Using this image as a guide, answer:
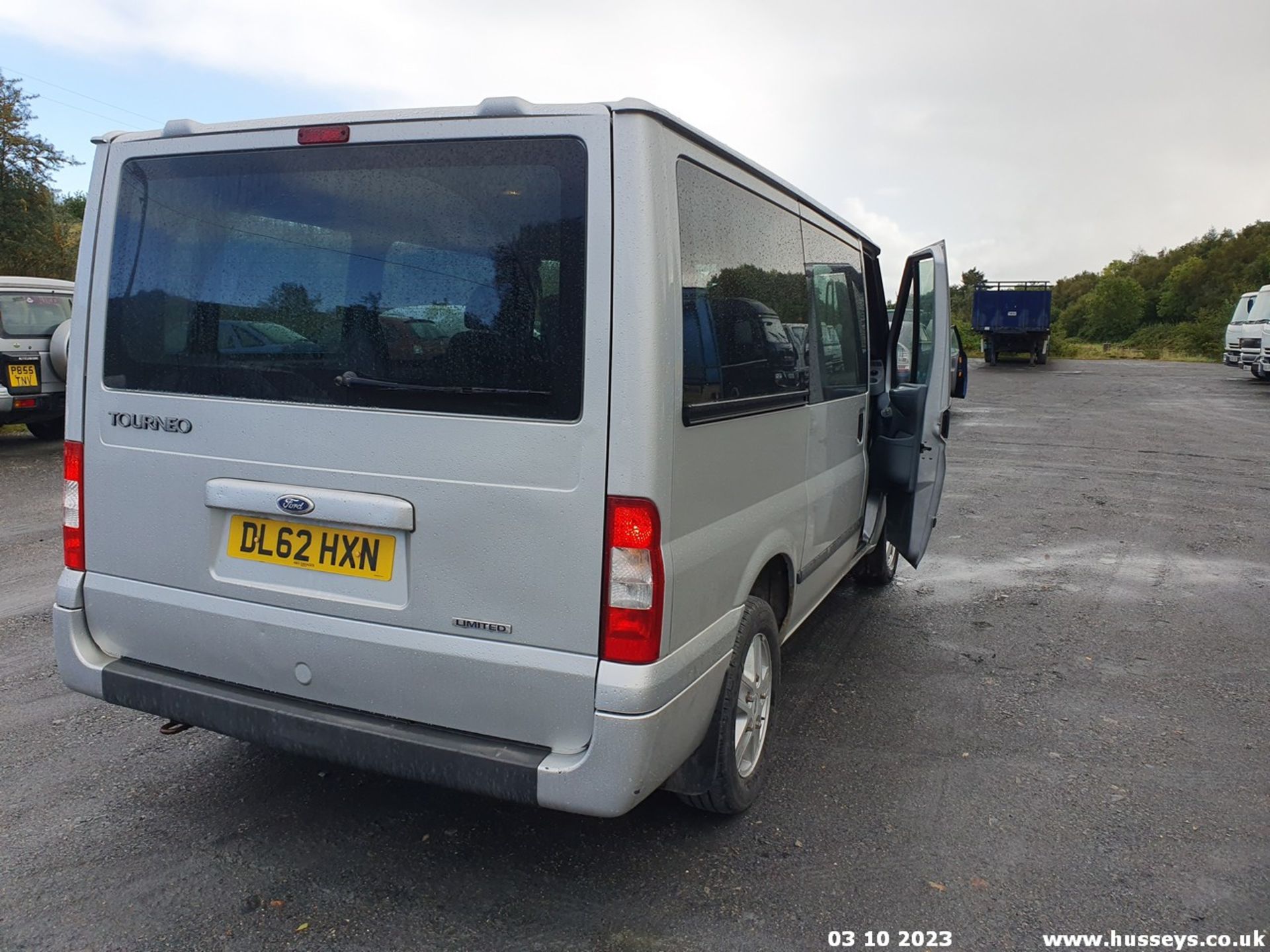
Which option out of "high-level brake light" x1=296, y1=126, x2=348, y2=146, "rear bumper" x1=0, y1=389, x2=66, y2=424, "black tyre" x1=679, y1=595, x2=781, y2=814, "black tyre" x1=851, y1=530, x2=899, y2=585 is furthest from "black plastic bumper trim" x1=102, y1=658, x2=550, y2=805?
"rear bumper" x1=0, y1=389, x2=66, y2=424

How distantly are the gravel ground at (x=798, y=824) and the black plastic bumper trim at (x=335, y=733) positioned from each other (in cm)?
41

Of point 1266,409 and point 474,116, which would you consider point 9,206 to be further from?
point 1266,409

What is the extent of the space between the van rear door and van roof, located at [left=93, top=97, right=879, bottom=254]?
27 mm

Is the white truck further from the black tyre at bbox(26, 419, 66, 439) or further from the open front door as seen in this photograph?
the black tyre at bbox(26, 419, 66, 439)

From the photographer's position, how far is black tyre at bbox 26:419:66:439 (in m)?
11.7

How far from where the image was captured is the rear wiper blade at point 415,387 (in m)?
2.47

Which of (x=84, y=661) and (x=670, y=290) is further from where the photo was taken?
(x=84, y=661)

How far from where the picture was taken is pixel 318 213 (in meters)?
2.69

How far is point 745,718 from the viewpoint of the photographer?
126 inches

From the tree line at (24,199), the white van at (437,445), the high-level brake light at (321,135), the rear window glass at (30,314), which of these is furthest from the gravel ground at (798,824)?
the tree line at (24,199)

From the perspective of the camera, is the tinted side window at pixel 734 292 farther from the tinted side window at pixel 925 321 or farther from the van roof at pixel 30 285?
the van roof at pixel 30 285

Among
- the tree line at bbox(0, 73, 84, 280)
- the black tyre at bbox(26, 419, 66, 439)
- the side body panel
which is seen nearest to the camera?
the side body panel

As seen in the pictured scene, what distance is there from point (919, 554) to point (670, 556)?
9.05 feet

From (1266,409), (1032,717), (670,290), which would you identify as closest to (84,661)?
(670,290)
